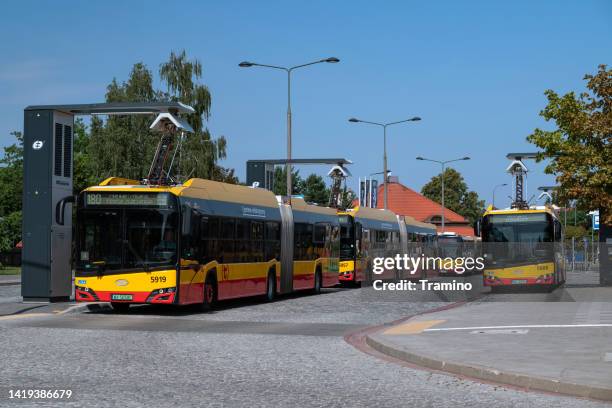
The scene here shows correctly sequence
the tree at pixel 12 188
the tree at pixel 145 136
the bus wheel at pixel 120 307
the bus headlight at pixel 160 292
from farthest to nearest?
the tree at pixel 12 188 < the tree at pixel 145 136 < the bus wheel at pixel 120 307 < the bus headlight at pixel 160 292

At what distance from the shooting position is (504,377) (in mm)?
11750

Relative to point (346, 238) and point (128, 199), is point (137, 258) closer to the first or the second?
point (128, 199)

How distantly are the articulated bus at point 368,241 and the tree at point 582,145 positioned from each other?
7395 mm

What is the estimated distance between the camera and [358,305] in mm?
28297

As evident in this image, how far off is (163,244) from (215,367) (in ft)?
30.8

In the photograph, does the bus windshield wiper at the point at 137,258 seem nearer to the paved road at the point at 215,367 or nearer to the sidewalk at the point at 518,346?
the paved road at the point at 215,367

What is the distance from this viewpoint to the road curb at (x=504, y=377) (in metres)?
10.6

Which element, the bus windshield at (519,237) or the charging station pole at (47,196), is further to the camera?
the bus windshield at (519,237)

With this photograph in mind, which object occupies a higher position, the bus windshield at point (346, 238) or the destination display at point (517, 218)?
the destination display at point (517, 218)

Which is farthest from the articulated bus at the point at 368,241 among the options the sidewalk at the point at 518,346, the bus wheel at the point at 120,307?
the sidewalk at the point at 518,346

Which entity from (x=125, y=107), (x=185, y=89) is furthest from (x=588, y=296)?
(x=185, y=89)

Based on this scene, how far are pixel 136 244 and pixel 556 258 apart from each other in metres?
18.7

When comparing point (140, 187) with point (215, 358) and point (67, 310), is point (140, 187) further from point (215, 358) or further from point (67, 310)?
point (215, 358)

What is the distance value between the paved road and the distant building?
109 metres
